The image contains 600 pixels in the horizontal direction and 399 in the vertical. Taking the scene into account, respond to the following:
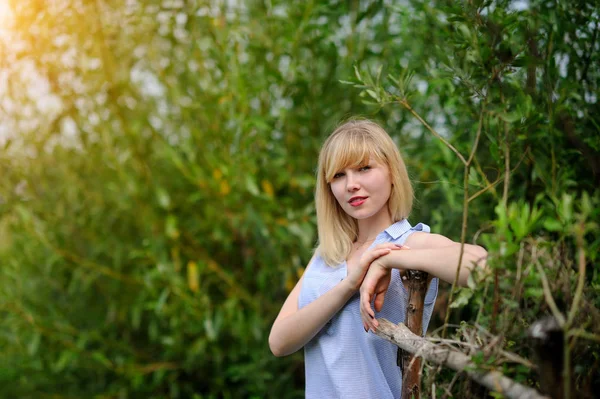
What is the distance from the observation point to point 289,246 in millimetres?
2465

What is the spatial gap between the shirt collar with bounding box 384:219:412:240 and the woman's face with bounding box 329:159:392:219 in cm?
5

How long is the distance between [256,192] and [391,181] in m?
0.96

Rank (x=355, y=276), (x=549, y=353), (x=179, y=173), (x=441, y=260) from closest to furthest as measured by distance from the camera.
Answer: (x=549, y=353)
(x=441, y=260)
(x=355, y=276)
(x=179, y=173)

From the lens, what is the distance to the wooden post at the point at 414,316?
1.07 m

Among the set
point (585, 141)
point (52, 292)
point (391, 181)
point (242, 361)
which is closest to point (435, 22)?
point (585, 141)

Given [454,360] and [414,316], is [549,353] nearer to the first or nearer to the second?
[454,360]

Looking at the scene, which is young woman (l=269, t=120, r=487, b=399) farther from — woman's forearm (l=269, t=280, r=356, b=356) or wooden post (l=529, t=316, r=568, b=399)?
wooden post (l=529, t=316, r=568, b=399)

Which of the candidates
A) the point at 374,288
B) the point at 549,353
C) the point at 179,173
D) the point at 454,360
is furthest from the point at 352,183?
the point at 179,173

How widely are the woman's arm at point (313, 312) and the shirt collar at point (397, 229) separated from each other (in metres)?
0.11

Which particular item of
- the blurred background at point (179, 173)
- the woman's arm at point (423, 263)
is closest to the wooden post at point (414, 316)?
the woman's arm at point (423, 263)

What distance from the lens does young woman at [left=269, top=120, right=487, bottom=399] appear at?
118 centimetres

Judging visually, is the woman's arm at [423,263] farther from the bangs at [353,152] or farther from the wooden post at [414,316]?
the bangs at [353,152]

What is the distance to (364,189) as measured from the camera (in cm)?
124

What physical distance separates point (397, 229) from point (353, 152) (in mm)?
179
